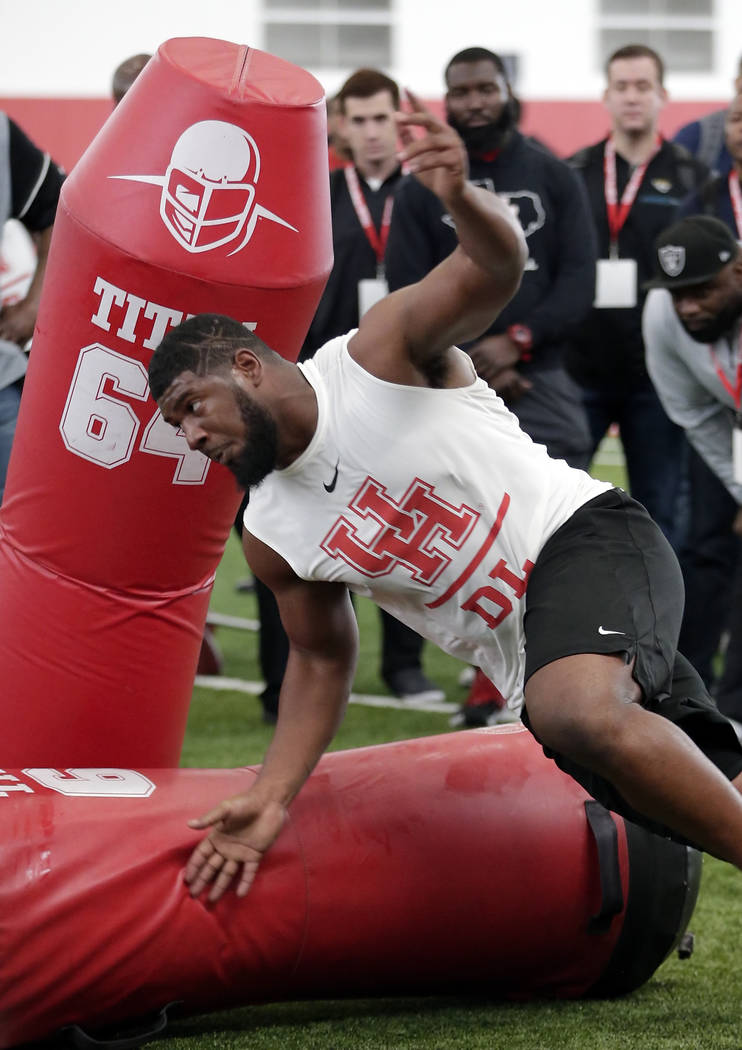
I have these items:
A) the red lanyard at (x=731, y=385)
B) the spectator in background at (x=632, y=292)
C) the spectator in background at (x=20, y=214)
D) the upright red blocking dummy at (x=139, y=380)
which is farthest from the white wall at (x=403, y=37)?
the upright red blocking dummy at (x=139, y=380)

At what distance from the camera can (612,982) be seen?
2689 millimetres

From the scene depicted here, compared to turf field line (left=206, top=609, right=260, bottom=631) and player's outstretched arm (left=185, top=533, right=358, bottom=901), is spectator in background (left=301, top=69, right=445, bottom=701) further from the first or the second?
player's outstretched arm (left=185, top=533, right=358, bottom=901)

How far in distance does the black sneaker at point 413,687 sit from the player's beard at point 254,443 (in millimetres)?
2722

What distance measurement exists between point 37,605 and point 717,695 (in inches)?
84.2

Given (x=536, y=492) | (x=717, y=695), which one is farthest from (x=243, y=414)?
(x=717, y=695)

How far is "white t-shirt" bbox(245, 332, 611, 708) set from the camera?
2430 mm

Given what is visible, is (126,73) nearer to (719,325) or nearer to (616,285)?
(616,285)

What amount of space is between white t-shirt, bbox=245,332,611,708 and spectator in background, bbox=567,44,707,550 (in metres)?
2.36

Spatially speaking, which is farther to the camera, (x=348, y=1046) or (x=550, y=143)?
(x=550, y=143)

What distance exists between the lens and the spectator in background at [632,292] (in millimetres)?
5008

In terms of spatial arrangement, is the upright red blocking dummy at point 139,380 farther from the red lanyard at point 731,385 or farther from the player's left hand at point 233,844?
the red lanyard at point 731,385

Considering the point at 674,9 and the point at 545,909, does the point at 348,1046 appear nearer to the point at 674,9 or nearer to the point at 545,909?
the point at 545,909

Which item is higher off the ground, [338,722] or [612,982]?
[338,722]

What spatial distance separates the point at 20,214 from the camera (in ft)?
13.1
